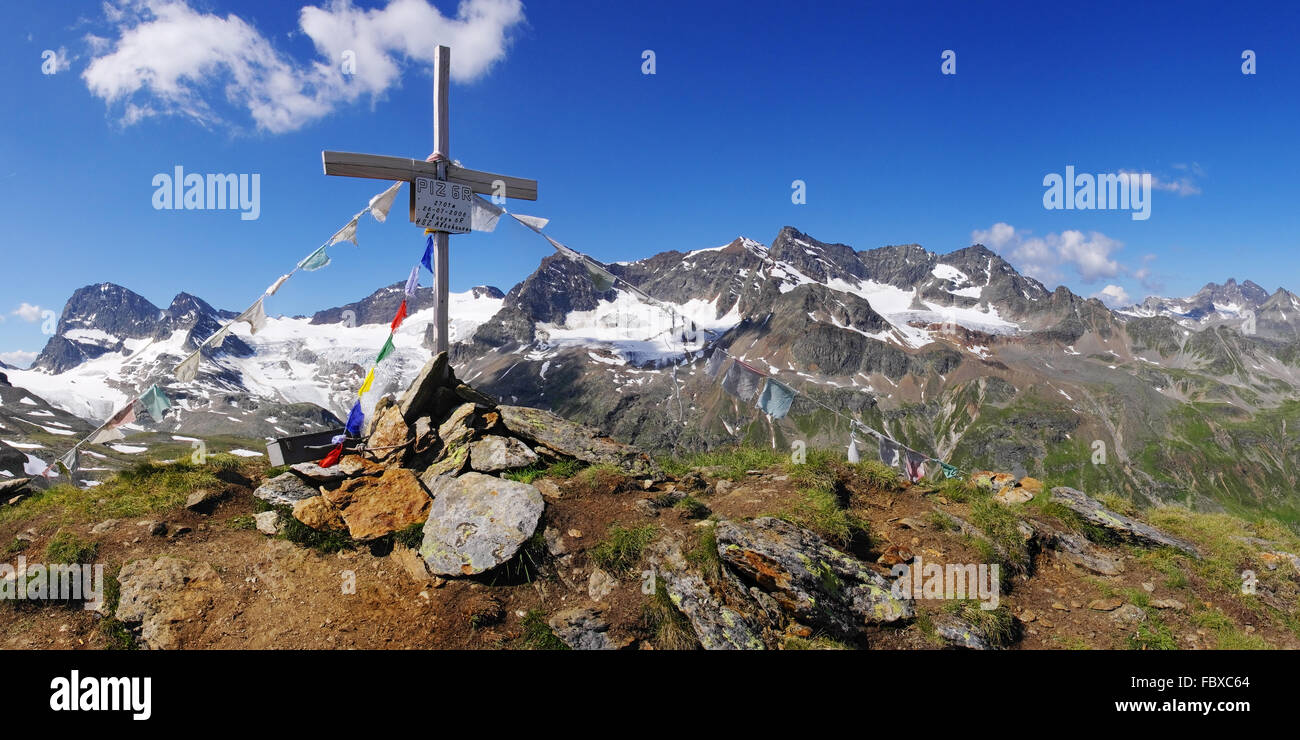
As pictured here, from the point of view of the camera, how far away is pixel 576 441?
13602mm

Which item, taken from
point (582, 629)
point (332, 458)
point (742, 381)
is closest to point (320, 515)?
point (332, 458)

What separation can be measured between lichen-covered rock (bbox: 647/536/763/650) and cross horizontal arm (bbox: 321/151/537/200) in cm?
917

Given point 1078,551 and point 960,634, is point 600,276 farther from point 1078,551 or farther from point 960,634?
point 1078,551

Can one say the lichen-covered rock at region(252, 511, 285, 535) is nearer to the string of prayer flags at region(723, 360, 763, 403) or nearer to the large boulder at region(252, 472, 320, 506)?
the large boulder at region(252, 472, 320, 506)

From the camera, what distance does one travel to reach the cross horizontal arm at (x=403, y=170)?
12.3 metres

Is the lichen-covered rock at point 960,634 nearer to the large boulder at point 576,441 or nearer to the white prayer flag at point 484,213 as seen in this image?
the large boulder at point 576,441

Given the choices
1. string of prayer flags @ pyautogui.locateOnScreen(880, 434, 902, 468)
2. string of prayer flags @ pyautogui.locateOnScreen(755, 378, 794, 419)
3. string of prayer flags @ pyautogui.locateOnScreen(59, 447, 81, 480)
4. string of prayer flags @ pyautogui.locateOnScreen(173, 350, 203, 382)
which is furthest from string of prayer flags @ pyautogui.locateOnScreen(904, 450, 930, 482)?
string of prayer flags @ pyautogui.locateOnScreen(59, 447, 81, 480)

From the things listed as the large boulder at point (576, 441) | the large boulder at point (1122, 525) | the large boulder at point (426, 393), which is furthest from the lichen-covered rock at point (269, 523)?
the large boulder at point (1122, 525)

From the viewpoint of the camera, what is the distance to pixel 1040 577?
36.5 feet

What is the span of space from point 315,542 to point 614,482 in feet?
17.7

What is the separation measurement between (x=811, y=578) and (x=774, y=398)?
21.9ft
